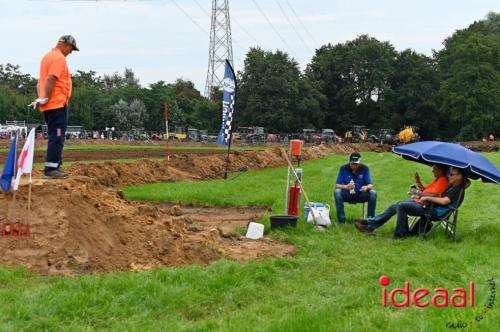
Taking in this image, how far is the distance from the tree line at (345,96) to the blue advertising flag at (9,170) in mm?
65097

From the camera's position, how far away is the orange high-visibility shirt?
28.9ft

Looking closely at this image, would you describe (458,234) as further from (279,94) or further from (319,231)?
(279,94)

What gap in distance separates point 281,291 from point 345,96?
77360mm

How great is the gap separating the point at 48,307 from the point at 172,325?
1210 mm

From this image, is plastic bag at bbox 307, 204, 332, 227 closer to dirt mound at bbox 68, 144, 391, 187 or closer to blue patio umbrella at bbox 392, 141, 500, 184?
blue patio umbrella at bbox 392, 141, 500, 184

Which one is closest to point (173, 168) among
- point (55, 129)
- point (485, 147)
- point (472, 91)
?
point (55, 129)

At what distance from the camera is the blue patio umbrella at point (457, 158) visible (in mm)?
9430

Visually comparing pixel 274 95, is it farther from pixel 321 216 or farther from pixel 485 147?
pixel 321 216

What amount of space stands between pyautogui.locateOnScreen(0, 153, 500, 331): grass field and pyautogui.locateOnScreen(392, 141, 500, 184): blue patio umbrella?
111 cm

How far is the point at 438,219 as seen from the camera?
32.3ft

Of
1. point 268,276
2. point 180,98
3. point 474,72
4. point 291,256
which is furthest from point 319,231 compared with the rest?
point 180,98

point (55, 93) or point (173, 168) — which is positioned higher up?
point (55, 93)
